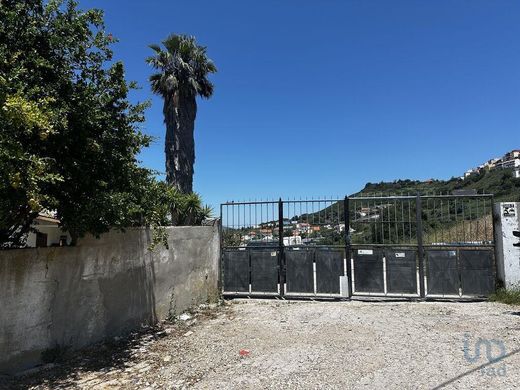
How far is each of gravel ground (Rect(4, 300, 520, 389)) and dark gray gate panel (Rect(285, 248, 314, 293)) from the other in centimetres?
147

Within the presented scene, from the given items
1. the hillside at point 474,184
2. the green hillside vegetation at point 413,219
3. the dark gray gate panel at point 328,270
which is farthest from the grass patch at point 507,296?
the hillside at point 474,184

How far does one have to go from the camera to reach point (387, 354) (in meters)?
6.13

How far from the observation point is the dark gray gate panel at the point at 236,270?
11.3 m

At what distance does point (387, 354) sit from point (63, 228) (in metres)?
5.11

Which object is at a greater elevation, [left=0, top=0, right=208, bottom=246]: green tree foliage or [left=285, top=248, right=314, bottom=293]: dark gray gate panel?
[left=0, top=0, right=208, bottom=246]: green tree foliage

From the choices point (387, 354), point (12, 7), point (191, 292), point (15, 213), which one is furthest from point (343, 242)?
point (12, 7)

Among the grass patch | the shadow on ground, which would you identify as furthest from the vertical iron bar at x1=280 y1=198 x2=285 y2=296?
the grass patch

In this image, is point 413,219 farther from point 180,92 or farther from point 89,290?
point 180,92

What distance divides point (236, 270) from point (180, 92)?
9.37 meters

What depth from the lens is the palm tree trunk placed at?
17156mm

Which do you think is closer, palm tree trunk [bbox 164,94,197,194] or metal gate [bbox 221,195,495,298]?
metal gate [bbox 221,195,495,298]

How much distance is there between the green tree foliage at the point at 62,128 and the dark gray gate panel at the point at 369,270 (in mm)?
5899

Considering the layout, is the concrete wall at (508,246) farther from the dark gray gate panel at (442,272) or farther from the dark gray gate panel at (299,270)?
the dark gray gate panel at (299,270)

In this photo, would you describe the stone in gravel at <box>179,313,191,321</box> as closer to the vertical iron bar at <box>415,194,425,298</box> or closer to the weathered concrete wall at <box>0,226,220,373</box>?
the weathered concrete wall at <box>0,226,220,373</box>
